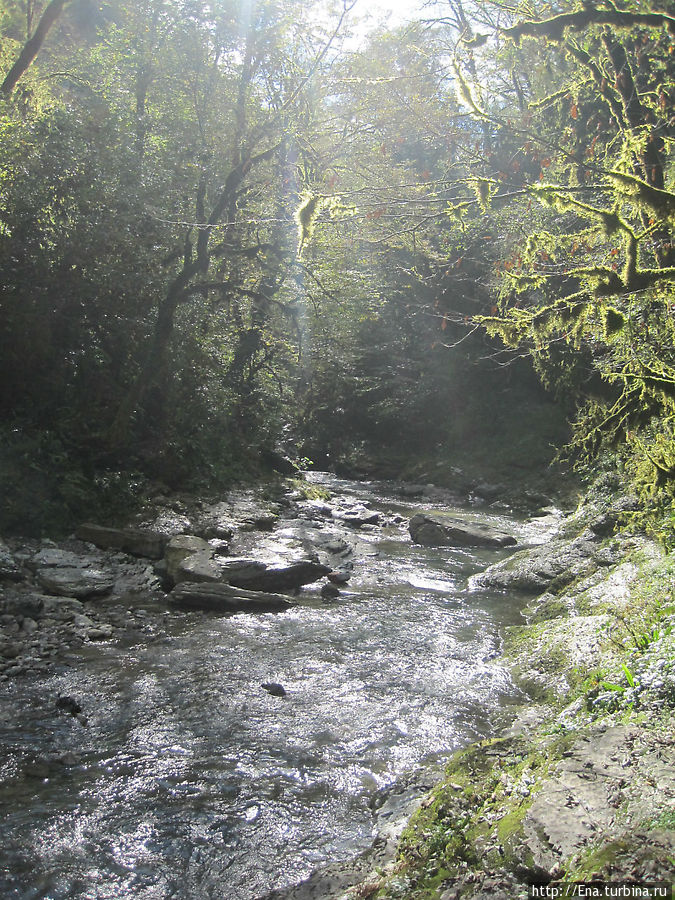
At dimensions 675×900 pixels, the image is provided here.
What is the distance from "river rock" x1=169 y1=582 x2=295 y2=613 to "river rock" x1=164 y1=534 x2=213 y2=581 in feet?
1.95

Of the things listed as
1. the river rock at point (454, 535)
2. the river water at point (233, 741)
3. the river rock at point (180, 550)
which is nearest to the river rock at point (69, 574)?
the river rock at point (180, 550)

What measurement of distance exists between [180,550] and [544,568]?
5.95 metres

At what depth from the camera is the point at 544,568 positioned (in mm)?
10469

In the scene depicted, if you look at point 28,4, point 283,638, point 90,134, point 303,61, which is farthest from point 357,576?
point 28,4

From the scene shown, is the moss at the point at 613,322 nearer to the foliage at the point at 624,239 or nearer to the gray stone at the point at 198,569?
the foliage at the point at 624,239

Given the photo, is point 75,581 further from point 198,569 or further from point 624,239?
point 624,239

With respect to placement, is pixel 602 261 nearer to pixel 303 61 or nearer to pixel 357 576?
pixel 357 576

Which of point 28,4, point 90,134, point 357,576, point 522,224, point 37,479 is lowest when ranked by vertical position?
point 357,576

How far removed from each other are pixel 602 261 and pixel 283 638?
6348 mm

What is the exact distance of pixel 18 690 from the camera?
6.03m

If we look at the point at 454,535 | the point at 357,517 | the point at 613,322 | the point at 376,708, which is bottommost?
the point at 357,517

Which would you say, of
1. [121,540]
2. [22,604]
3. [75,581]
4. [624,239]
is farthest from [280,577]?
[624,239]

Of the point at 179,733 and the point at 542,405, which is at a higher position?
the point at 542,405

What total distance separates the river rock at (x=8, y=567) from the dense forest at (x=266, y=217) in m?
1.27
